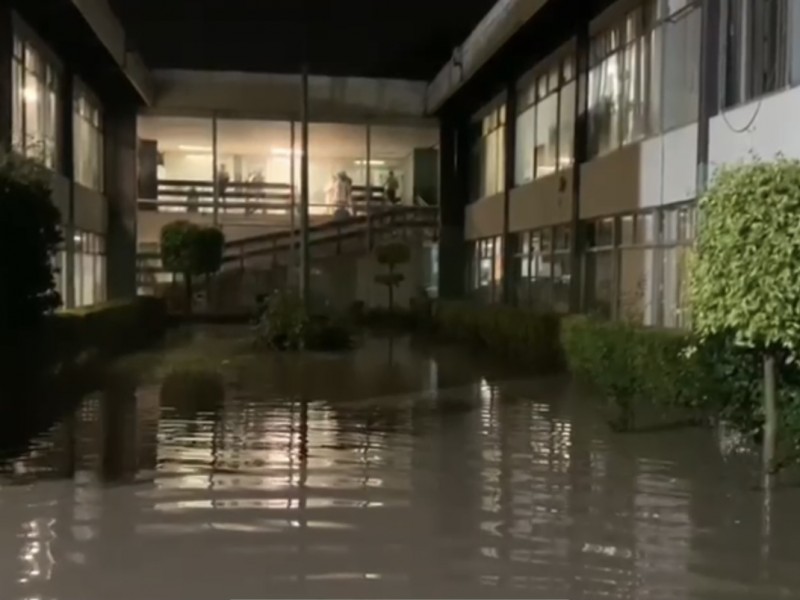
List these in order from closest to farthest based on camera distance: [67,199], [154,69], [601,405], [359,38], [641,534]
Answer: [641,534] < [601,405] < [67,199] < [359,38] < [154,69]

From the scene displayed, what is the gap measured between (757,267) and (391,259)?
22.0 meters

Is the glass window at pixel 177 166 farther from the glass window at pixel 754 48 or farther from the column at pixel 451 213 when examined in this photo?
the glass window at pixel 754 48

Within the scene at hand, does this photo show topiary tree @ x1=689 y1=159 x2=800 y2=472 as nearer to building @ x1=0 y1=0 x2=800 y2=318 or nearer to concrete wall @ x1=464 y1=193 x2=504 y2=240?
building @ x1=0 y1=0 x2=800 y2=318

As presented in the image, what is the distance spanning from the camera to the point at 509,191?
2631cm

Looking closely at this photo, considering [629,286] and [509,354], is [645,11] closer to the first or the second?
[629,286]

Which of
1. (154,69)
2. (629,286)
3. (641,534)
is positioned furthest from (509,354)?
(154,69)

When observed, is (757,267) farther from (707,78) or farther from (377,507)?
(707,78)

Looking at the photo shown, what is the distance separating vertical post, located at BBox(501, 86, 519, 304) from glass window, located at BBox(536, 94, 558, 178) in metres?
1.73

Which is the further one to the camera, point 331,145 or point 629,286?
point 331,145

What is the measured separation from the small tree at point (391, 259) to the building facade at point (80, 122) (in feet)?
22.2

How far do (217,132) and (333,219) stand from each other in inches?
171

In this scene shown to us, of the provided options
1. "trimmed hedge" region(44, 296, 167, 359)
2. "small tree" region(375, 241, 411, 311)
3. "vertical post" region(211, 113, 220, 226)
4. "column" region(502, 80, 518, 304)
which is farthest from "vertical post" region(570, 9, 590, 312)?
"vertical post" region(211, 113, 220, 226)

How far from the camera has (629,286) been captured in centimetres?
1802

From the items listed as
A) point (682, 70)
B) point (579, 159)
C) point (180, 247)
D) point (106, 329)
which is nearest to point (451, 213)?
point (180, 247)
